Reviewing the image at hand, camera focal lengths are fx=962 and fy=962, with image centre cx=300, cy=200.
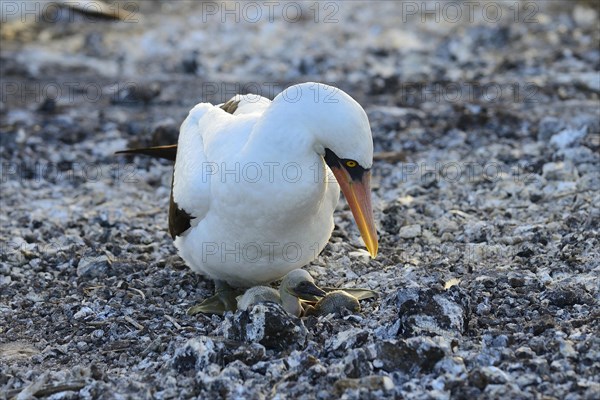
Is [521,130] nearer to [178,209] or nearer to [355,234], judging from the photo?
[355,234]

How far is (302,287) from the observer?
5.44 m

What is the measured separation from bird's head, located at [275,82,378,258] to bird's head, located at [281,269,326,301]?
62 centimetres

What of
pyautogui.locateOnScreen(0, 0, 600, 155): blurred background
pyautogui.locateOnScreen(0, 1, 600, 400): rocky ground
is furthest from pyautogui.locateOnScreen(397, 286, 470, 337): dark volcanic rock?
pyautogui.locateOnScreen(0, 0, 600, 155): blurred background

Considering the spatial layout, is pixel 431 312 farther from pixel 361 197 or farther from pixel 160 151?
pixel 160 151

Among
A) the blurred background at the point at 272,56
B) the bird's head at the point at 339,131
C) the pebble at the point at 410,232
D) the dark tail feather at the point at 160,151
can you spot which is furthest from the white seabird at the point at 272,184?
the blurred background at the point at 272,56

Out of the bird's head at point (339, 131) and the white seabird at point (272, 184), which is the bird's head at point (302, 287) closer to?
the white seabird at point (272, 184)

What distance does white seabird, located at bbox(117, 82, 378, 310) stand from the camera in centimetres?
494

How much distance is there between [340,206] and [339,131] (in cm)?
259

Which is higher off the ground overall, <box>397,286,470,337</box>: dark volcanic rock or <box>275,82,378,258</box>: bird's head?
<box>275,82,378,258</box>: bird's head

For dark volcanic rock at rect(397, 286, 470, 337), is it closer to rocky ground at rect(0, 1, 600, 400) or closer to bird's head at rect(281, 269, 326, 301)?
rocky ground at rect(0, 1, 600, 400)

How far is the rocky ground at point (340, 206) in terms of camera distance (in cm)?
455

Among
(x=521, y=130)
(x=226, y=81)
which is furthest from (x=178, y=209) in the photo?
(x=226, y=81)

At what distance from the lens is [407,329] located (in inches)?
189

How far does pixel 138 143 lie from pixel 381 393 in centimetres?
516
